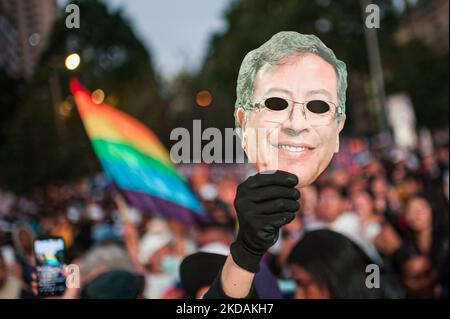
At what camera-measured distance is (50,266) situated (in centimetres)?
243

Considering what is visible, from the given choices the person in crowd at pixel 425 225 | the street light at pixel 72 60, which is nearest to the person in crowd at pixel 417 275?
the person in crowd at pixel 425 225

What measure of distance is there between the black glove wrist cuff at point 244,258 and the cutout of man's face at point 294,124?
0.28 meters

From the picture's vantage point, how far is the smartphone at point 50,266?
7.88 ft

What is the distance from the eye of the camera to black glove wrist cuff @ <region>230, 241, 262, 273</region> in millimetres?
1694

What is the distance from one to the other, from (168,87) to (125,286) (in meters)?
29.1

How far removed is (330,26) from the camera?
20094 mm

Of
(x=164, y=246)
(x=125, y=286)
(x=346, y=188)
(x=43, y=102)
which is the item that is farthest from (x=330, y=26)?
(x=125, y=286)

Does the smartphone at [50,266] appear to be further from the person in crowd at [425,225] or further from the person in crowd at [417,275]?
the person in crowd at [425,225]

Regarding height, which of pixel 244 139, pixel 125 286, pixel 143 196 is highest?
pixel 143 196

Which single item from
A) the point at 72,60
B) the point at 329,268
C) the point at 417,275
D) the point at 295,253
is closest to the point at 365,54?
the point at 417,275

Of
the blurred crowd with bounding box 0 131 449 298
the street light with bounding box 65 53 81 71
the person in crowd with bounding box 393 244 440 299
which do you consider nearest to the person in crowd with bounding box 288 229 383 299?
the blurred crowd with bounding box 0 131 449 298

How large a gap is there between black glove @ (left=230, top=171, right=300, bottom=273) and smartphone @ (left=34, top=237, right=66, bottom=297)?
3.75 feet

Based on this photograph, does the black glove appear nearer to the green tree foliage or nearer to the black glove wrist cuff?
the black glove wrist cuff

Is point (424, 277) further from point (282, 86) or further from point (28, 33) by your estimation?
point (28, 33)
